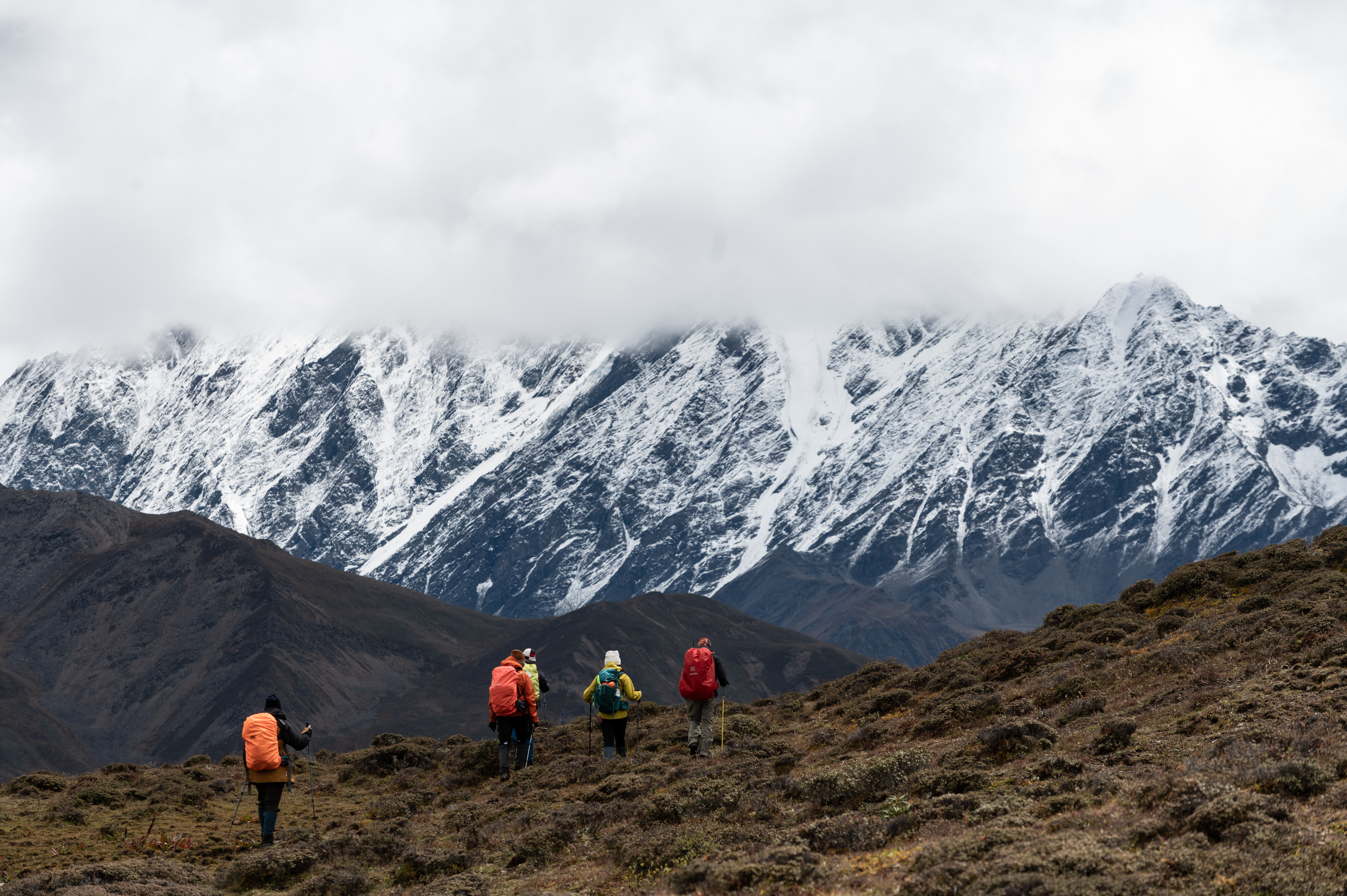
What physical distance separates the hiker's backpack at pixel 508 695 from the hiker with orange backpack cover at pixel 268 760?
5.64 metres

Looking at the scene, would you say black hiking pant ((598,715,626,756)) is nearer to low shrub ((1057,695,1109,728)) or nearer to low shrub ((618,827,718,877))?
low shrub ((1057,695,1109,728))

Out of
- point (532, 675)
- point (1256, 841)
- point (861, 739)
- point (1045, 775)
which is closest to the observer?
point (1256, 841)

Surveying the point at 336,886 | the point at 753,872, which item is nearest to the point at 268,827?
the point at 336,886

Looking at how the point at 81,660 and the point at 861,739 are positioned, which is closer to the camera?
the point at 861,739

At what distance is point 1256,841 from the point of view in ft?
39.9

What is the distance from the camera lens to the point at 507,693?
2653cm

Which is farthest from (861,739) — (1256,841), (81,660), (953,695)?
(81,660)

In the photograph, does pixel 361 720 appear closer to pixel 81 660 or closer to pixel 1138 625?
pixel 81 660

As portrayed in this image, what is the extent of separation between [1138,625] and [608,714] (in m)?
14.2

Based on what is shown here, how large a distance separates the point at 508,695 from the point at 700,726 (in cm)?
425

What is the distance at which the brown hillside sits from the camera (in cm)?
1292

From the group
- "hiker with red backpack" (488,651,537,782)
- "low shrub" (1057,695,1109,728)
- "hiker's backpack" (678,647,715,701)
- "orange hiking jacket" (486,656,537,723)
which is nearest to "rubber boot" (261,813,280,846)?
"hiker with red backpack" (488,651,537,782)

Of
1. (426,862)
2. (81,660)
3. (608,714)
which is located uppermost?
(81,660)

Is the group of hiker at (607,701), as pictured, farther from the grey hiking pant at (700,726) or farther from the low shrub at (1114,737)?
the low shrub at (1114,737)
